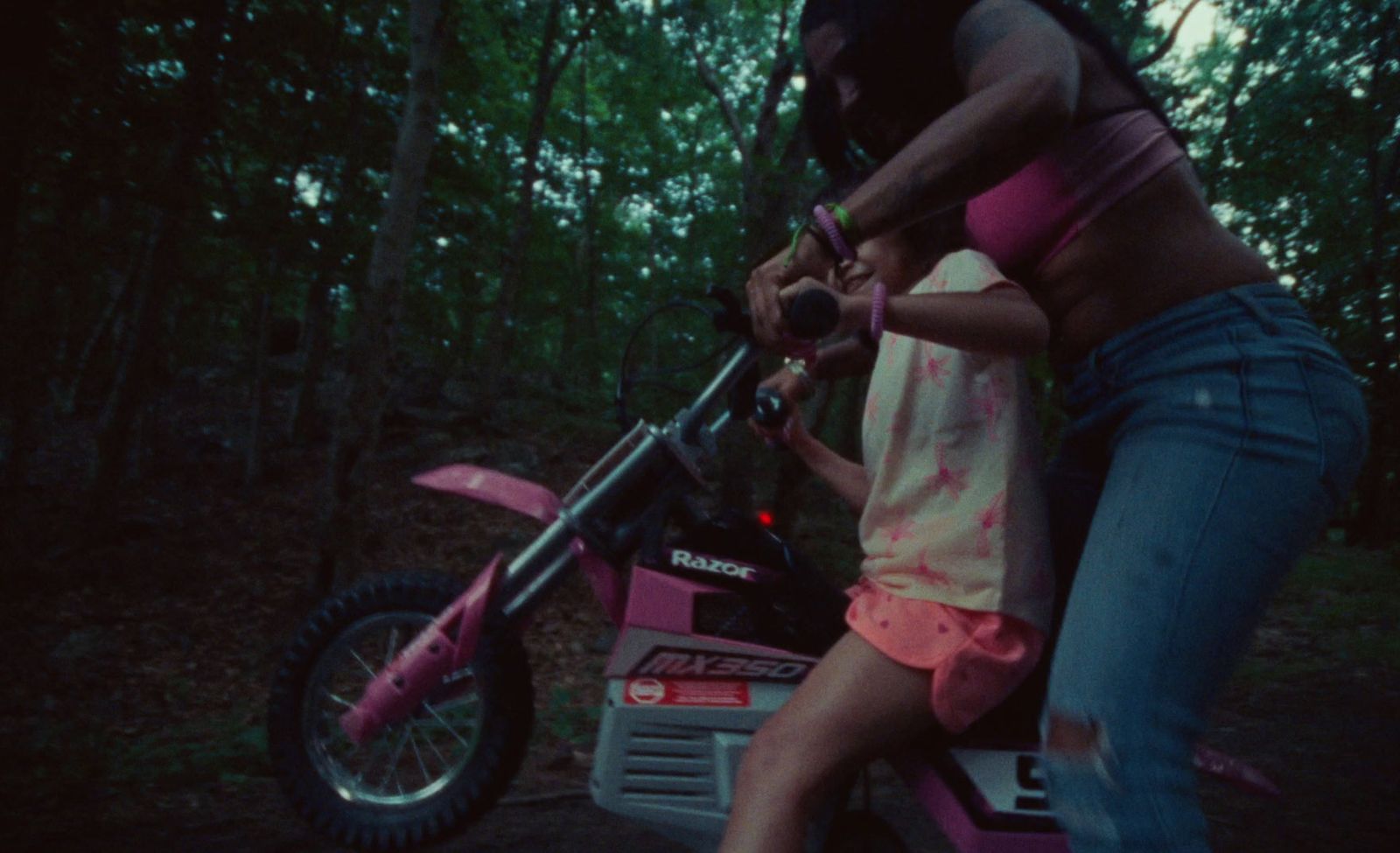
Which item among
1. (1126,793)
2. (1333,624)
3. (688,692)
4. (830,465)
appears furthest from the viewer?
(1333,624)

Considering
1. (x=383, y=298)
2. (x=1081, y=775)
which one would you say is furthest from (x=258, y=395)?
(x=1081, y=775)

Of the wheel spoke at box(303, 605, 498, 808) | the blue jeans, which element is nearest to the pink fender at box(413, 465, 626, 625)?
the wheel spoke at box(303, 605, 498, 808)

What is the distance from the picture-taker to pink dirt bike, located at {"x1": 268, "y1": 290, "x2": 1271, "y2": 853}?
1.63 m

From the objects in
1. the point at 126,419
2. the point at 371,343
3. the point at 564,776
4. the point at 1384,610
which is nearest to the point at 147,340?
the point at 126,419

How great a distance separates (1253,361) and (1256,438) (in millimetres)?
125

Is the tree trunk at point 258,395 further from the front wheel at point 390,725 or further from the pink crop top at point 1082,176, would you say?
the pink crop top at point 1082,176

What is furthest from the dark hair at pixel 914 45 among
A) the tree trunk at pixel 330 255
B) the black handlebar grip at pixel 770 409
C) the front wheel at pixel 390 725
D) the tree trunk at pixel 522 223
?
the tree trunk at pixel 522 223

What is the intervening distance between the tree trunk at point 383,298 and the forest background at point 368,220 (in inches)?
0.8

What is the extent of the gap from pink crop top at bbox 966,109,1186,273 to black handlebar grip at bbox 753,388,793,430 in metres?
0.64

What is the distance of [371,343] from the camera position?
255 inches

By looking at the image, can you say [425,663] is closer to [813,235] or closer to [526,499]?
[526,499]

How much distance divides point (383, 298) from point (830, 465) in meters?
5.17

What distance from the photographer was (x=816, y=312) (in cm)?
137

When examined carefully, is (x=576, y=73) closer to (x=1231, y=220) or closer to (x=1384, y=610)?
(x=1231, y=220)
